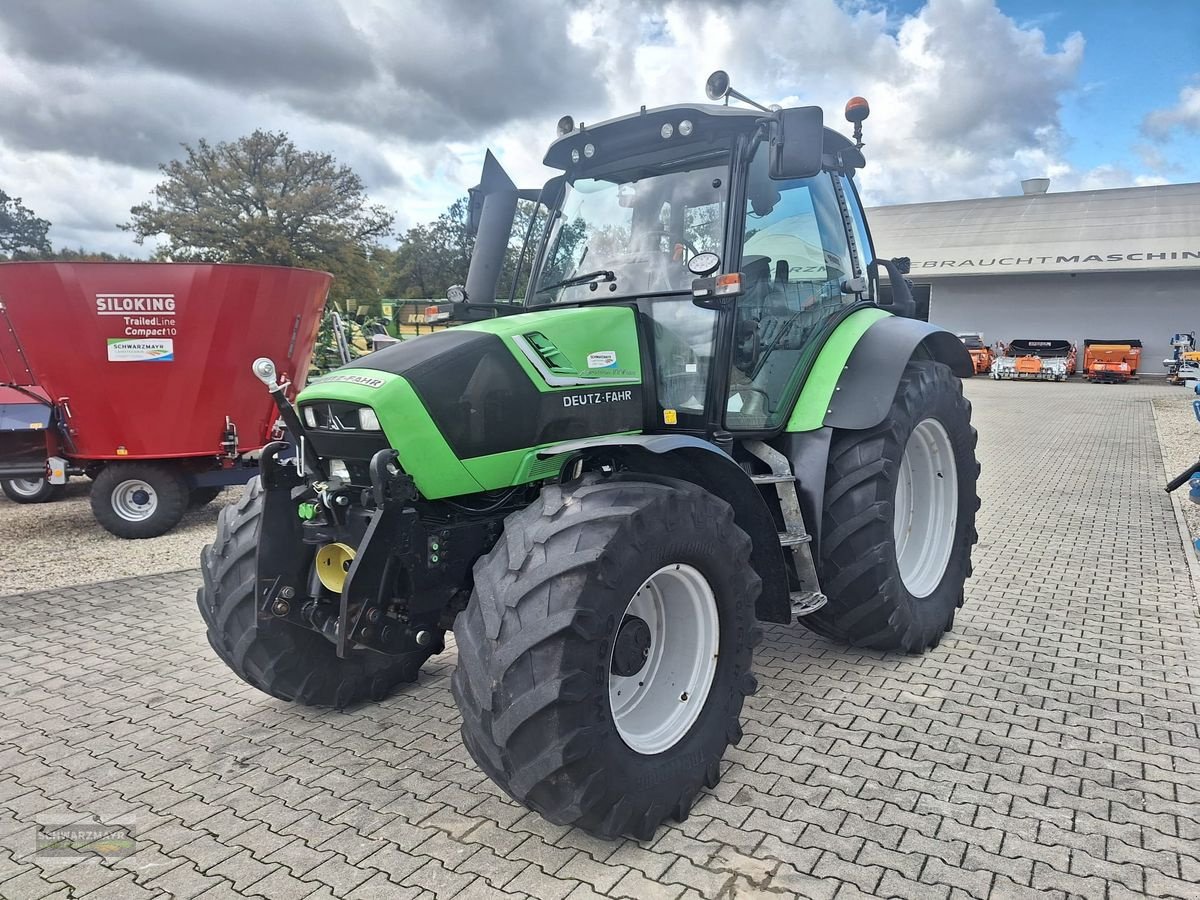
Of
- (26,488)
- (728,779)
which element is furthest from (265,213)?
(728,779)

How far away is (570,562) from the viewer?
8.05ft

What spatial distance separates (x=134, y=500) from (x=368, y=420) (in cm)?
554

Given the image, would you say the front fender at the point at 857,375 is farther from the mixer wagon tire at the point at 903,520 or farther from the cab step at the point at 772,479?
the cab step at the point at 772,479

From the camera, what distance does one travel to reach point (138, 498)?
7.23 meters

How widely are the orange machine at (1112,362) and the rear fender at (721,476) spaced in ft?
91.0

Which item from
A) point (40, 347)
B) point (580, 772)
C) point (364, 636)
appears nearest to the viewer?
point (580, 772)

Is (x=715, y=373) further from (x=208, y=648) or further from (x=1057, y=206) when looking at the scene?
(x=1057, y=206)

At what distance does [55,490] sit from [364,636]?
782cm

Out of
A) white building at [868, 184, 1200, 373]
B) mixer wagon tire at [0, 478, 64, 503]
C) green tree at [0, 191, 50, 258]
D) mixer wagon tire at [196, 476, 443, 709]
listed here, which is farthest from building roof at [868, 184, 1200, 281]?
green tree at [0, 191, 50, 258]

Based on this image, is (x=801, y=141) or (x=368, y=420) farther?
(x=801, y=141)

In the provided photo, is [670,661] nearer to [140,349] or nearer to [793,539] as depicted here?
[793,539]

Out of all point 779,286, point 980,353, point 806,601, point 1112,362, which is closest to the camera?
point 806,601

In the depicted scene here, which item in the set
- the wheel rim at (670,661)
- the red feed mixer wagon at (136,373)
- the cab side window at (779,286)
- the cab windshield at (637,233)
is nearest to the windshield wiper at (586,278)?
the cab windshield at (637,233)

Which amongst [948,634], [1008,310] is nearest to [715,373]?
[948,634]
